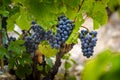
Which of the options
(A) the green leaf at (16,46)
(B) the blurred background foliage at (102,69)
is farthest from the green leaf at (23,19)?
(B) the blurred background foliage at (102,69)

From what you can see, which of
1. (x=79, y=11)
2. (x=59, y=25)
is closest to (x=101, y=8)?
(x=79, y=11)

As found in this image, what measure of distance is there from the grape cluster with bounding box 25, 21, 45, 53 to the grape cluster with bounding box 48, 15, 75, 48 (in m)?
0.10

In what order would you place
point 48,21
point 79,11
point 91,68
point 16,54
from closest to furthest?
point 91,68, point 48,21, point 79,11, point 16,54

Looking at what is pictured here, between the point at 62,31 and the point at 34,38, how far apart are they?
9.5 inches

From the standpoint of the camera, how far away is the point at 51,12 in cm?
119

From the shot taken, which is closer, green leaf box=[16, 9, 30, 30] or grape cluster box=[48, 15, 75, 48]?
green leaf box=[16, 9, 30, 30]

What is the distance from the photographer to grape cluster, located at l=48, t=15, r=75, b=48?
1.48m

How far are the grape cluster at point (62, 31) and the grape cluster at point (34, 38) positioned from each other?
96 mm

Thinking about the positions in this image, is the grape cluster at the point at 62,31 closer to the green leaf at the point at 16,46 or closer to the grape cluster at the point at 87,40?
the grape cluster at the point at 87,40

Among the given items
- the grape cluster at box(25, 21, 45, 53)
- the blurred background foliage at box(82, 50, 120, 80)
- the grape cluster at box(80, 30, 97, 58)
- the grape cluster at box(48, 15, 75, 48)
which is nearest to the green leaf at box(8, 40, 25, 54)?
the grape cluster at box(25, 21, 45, 53)

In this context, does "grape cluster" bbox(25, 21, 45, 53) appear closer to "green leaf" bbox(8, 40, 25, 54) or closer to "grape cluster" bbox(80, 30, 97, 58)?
"green leaf" bbox(8, 40, 25, 54)

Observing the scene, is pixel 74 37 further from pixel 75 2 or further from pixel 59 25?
pixel 75 2

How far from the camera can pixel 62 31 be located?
1.48 meters

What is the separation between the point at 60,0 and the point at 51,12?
9 centimetres
